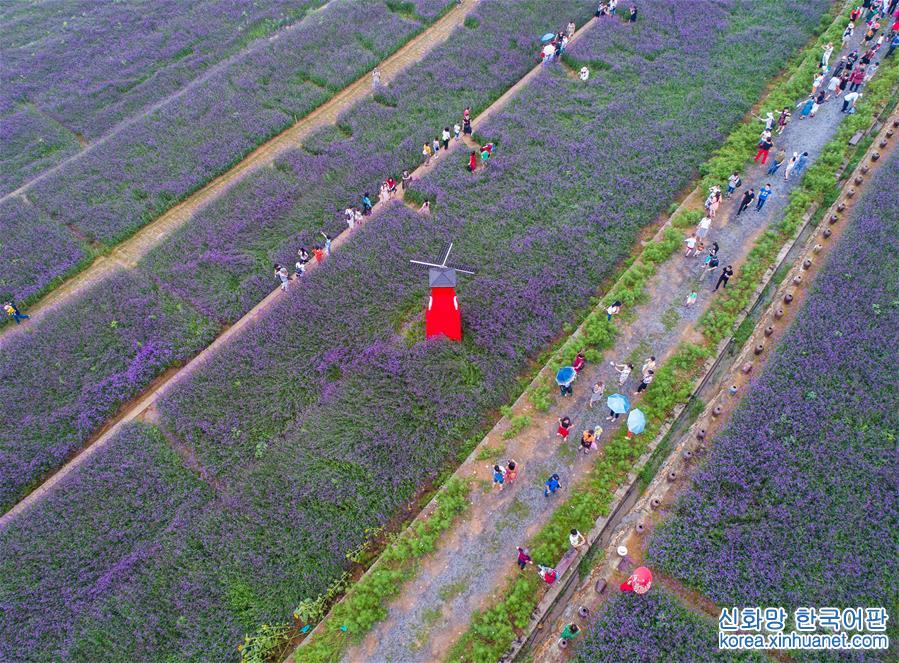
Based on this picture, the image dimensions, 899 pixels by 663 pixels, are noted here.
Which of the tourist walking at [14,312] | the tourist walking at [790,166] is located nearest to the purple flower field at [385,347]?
the tourist walking at [14,312]

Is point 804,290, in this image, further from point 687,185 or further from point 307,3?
point 307,3

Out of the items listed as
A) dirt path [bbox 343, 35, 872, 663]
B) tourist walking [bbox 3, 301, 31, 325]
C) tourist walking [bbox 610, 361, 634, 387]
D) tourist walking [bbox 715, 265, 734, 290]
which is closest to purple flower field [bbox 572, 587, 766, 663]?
dirt path [bbox 343, 35, 872, 663]

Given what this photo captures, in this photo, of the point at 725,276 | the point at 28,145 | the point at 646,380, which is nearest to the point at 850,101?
the point at 725,276

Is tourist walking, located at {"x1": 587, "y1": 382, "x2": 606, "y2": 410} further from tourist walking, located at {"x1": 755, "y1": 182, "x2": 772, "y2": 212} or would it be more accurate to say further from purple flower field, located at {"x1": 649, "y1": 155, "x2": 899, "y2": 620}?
tourist walking, located at {"x1": 755, "y1": 182, "x2": 772, "y2": 212}

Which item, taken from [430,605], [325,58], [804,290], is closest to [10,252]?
[325,58]

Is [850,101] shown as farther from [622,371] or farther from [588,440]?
[588,440]
